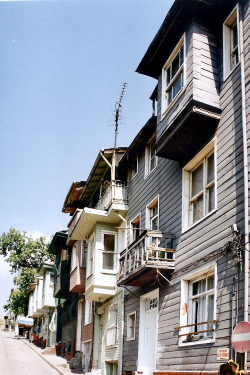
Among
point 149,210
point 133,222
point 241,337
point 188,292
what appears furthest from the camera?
point 133,222

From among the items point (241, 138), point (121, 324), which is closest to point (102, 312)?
Answer: point (121, 324)

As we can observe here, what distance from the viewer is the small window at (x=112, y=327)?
19188 mm

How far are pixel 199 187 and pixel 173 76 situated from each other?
359 centimetres

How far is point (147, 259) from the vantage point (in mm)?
13492

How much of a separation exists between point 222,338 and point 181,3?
8.45 metres

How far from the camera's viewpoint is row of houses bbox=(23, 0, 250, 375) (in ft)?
34.2

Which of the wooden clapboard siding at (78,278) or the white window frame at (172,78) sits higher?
the white window frame at (172,78)

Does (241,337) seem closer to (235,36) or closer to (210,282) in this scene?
(210,282)

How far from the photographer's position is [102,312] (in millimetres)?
21844

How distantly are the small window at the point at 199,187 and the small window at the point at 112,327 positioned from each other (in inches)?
314

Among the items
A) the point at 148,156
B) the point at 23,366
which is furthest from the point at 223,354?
the point at 23,366

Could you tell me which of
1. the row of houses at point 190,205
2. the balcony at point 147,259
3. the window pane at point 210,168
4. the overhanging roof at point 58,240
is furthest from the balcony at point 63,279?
the window pane at point 210,168

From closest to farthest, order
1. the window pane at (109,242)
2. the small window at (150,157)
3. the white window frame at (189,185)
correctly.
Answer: the white window frame at (189,185) → the small window at (150,157) → the window pane at (109,242)

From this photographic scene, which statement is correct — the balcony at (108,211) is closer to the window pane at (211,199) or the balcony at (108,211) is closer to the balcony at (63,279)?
the balcony at (63,279)
